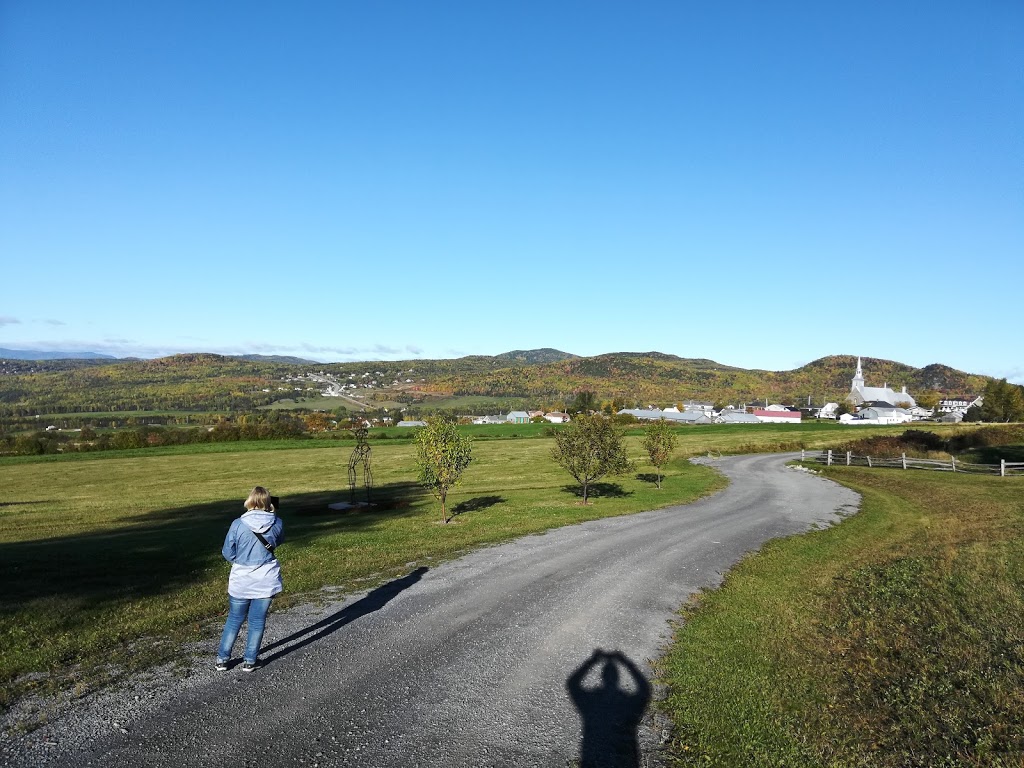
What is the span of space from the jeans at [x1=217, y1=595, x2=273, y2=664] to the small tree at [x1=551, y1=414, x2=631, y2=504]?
20.2 m

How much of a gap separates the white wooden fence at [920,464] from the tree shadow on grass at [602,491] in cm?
2427

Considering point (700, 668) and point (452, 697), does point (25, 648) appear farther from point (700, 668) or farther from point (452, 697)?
point (700, 668)

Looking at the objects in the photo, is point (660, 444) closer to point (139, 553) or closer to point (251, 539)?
point (139, 553)

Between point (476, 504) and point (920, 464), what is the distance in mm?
35838

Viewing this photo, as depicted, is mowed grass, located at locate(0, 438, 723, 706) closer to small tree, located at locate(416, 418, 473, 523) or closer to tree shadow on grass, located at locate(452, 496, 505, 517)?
tree shadow on grass, located at locate(452, 496, 505, 517)

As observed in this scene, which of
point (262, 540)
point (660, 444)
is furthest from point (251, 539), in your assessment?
point (660, 444)

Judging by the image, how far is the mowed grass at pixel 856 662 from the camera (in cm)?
662

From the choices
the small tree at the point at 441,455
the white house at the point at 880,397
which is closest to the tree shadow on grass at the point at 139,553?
the small tree at the point at 441,455

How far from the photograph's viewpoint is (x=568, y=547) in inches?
669

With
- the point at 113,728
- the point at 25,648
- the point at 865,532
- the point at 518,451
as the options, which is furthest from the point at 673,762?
the point at 518,451

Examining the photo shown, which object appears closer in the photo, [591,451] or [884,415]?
[591,451]

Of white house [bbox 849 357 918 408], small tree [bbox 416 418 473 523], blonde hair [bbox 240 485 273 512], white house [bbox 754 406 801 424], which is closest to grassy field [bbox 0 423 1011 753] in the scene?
small tree [bbox 416 418 473 523]

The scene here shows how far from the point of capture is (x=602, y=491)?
32812 millimetres

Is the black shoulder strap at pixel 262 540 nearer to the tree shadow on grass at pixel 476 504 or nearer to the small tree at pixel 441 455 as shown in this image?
the small tree at pixel 441 455
